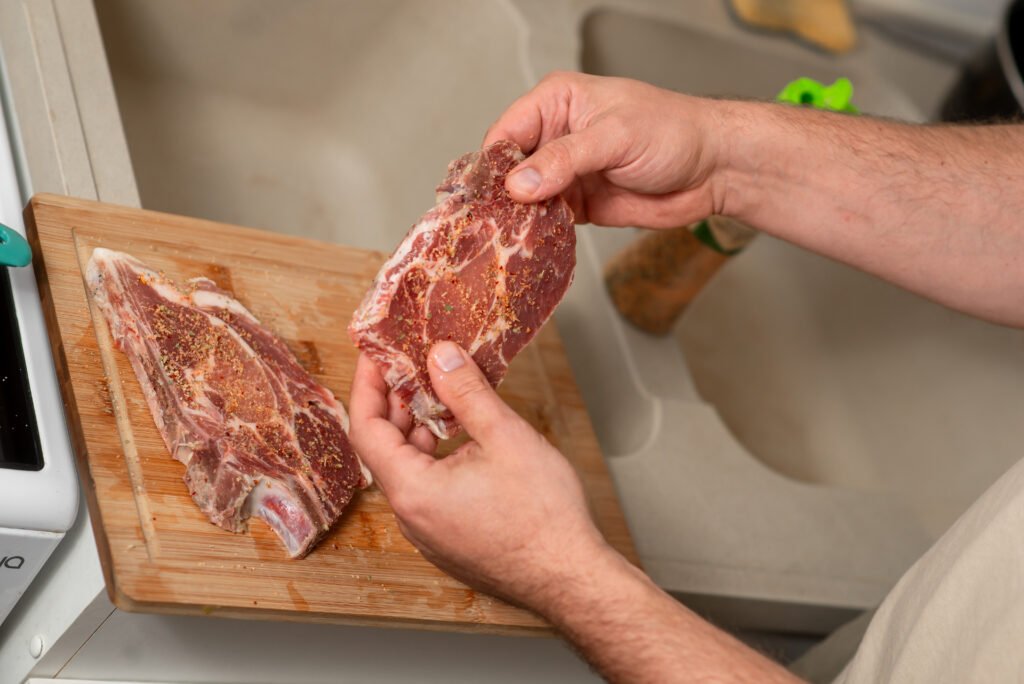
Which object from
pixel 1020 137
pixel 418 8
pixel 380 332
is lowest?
pixel 380 332

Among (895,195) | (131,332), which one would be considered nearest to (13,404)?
(131,332)

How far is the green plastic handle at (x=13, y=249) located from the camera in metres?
1.21

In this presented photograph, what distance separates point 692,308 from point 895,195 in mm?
993

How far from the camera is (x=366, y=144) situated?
95.1 inches

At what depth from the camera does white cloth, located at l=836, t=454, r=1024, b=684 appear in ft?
3.41

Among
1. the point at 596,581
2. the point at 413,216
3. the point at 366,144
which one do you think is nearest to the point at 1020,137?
the point at 596,581

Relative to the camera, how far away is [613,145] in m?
1.37

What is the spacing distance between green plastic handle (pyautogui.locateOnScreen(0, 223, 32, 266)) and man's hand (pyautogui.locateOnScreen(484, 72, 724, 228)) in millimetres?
650

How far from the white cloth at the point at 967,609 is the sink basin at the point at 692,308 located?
1.74ft

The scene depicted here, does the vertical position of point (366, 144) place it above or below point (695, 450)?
above

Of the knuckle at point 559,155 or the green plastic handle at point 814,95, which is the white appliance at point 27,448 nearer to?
the knuckle at point 559,155

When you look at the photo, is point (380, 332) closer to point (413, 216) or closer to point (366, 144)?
point (413, 216)

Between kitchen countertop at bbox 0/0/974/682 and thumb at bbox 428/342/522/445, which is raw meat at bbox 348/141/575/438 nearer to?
thumb at bbox 428/342/522/445

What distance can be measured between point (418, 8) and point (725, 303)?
→ 3.62ft
